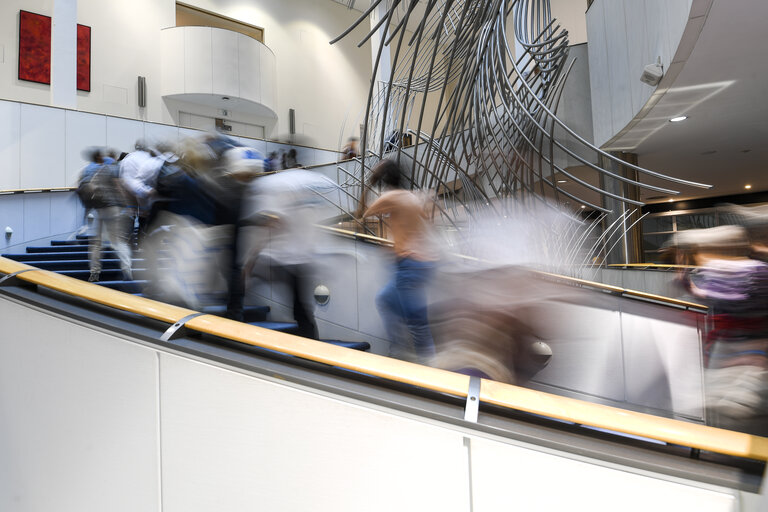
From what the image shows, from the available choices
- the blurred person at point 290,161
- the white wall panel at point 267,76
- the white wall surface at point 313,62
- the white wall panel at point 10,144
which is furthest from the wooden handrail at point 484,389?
the white wall surface at point 313,62

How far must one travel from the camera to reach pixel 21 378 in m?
1.57

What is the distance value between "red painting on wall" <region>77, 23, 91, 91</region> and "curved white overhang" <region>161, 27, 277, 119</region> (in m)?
1.48

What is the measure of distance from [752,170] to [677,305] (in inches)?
322

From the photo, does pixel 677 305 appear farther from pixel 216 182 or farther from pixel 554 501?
pixel 216 182

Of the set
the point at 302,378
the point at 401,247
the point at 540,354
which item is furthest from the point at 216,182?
the point at 540,354

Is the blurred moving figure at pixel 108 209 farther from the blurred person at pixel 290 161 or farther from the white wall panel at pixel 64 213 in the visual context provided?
the white wall panel at pixel 64 213

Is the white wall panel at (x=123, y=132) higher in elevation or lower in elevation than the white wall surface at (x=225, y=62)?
lower

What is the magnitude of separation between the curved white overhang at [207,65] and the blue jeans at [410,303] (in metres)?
10.0

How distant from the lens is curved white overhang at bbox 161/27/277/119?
34.6ft

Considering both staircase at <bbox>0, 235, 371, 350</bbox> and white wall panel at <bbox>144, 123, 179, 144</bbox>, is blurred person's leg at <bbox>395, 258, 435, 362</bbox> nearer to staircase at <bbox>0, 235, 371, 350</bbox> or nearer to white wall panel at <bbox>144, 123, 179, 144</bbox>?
staircase at <bbox>0, 235, 371, 350</bbox>

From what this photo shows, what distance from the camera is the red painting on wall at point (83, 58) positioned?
9773 millimetres

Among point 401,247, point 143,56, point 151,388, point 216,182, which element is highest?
point 143,56

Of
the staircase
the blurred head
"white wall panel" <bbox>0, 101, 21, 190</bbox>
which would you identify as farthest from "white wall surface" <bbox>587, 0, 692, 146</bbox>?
"white wall panel" <bbox>0, 101, 21, 190</bbox>

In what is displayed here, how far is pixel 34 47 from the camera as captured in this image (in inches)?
368
